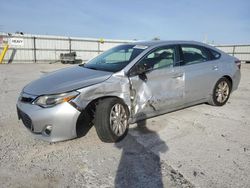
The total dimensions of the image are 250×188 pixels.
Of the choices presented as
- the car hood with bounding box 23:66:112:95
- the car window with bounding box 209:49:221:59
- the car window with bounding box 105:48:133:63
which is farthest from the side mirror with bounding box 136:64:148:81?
the car window with bounding box 209:49:221:59

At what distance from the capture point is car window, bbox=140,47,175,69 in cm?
367

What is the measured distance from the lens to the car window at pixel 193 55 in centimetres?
420

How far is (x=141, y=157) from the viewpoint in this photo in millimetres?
2814

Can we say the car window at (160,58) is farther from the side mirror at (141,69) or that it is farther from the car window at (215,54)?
the car window at (215,54)

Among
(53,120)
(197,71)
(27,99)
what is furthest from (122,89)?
(197,71)

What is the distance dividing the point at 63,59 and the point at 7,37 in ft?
17.0

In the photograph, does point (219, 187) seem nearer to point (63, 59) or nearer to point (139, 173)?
point (139, 173)

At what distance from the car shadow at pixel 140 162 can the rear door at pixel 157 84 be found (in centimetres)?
46

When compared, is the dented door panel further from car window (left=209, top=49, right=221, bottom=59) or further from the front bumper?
car window (left=209, top=49, right=221, bottom=59)

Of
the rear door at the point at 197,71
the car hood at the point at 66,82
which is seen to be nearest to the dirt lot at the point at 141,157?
the rear door at the point at 197,71

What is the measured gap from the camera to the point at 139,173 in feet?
8.06

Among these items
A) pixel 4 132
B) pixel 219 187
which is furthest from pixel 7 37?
pixel 219 187

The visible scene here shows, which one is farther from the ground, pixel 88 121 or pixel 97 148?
pixel 88 121

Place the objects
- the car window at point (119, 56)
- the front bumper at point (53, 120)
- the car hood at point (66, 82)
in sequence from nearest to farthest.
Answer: the front bumper at point (53, 120) < the car hood at point (66, 82) < the car window at point (119, 56)
